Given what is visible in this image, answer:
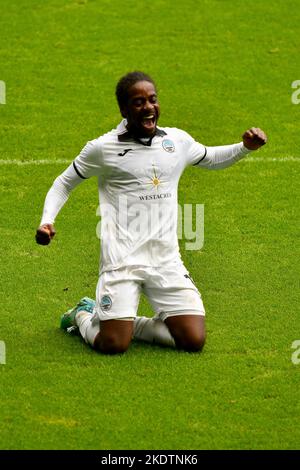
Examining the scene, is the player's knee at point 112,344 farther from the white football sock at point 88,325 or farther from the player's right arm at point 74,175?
the player's right arm at point 74,175

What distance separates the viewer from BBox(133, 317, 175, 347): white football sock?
34.6 feet

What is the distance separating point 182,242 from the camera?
1294 cm

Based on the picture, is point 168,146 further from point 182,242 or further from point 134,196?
point 182,242

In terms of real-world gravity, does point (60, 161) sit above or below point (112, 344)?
above

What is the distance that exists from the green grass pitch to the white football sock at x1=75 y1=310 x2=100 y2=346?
89 mm

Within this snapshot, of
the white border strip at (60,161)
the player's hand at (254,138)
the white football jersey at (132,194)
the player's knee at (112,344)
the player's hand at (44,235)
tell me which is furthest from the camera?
the white border strip at (60,161)

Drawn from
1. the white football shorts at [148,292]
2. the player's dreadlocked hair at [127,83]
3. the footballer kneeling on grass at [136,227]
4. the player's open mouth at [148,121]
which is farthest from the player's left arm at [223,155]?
the white football shorts at [148,292]

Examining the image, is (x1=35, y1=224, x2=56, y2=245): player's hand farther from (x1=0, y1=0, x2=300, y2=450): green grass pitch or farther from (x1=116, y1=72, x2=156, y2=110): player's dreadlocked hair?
(x1=116, y1=72, x2=156, y2=110): player's dreadlocked hair

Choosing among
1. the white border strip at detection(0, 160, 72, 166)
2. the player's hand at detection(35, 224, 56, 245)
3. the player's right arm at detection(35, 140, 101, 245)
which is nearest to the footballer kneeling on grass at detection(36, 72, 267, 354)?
the player's right arm at detection(35, 140, 101, 245)

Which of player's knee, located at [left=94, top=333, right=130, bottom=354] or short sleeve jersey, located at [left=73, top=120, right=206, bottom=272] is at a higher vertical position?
short sleeve jersey, located at [left=73, top=120, right=206, bottom=272]

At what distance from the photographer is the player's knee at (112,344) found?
34.0ft

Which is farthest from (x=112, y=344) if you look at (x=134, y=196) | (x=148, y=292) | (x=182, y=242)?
(x=182, y=242)

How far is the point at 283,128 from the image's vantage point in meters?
15.3

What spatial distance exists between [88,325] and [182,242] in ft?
8.22
